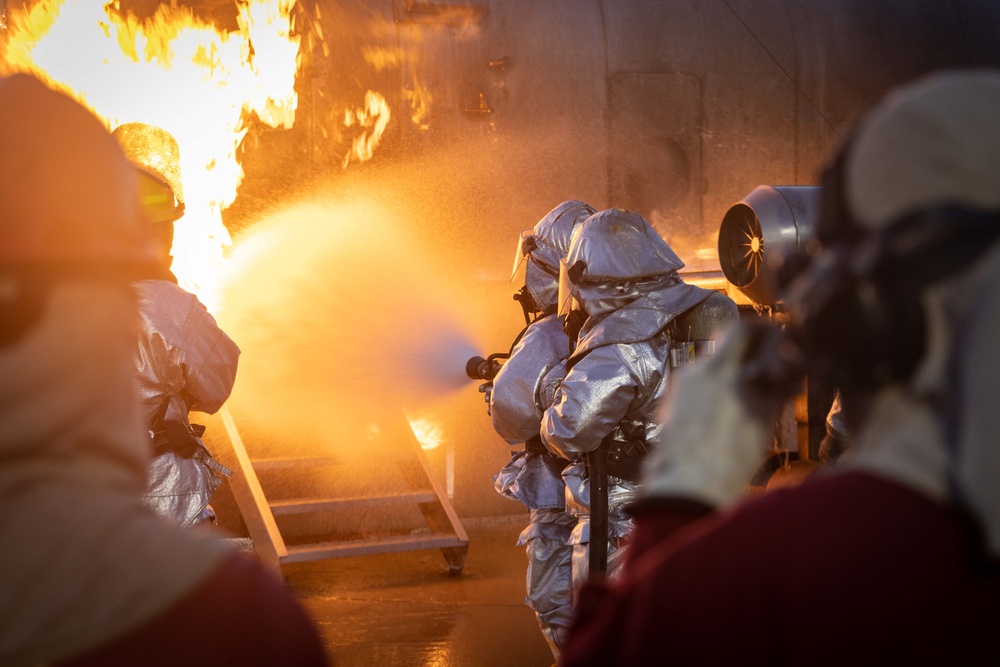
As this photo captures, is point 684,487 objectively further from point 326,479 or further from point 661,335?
point 326,479

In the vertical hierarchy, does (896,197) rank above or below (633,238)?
above

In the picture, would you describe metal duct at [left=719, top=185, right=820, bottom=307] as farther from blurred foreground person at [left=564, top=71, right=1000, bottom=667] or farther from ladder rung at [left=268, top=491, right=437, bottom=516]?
blurred foreground person at [left=564, top=71, right=1000, bottom=667]

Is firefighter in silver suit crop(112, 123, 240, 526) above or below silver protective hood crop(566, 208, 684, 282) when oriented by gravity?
below

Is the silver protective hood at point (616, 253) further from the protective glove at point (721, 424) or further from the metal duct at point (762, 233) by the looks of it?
the protective glove at point (721, 424)

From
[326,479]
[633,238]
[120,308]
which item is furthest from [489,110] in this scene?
[120,308]

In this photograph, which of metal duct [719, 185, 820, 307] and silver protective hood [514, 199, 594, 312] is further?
metal duct [719, 185, 820, 307]

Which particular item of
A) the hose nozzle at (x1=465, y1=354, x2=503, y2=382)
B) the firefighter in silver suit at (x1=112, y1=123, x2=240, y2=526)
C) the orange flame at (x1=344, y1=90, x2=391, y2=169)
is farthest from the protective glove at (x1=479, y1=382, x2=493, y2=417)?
the orange flame at (x1=344, y1=90, x2=391, y2=169)

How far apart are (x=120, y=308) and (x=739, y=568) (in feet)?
2.49

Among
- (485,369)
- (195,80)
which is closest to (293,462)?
(485,369)

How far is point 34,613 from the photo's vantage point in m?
1.02

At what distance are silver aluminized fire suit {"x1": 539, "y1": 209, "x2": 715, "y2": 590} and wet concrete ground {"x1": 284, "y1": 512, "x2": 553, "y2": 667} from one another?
1.30 metres

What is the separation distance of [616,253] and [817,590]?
9.91 feet

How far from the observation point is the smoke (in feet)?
24.1

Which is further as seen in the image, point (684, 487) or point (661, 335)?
point (661, 335)
